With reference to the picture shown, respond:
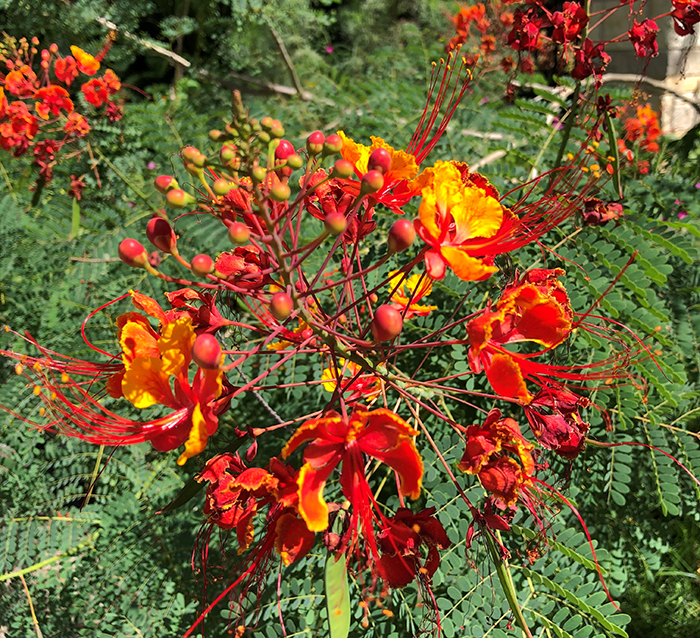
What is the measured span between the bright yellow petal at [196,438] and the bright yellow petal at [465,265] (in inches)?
23.3

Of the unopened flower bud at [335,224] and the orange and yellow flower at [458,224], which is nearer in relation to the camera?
the unopened flower bud at [335,224]

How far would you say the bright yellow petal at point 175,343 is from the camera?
1063mm

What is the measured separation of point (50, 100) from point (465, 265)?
2.63 m

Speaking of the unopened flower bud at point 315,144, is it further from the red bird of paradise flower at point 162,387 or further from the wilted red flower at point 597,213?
the wilted red flower at point 597,213

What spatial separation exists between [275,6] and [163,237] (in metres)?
4.72

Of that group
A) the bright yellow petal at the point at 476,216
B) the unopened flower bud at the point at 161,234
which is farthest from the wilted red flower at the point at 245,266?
the bright yellow petal at the point at 476,216

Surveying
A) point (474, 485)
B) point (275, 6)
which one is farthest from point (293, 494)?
point (275, 6)

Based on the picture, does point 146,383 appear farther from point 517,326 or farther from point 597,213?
point 597,213

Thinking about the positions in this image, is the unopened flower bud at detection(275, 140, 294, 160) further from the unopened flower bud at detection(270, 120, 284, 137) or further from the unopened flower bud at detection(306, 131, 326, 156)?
the unopened flower bud at detection(270, 120, 284, 137)

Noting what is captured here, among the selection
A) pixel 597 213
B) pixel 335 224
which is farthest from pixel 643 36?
pixel 335 224

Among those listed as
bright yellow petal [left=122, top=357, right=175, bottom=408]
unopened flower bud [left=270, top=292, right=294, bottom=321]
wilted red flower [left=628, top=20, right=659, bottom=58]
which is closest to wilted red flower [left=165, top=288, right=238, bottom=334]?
bright yellow petal [left=122, top=357, right=175, bottom=408]

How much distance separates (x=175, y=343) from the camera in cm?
106

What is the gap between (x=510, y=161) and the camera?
2.73m

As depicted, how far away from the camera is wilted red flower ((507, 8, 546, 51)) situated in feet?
6.12
